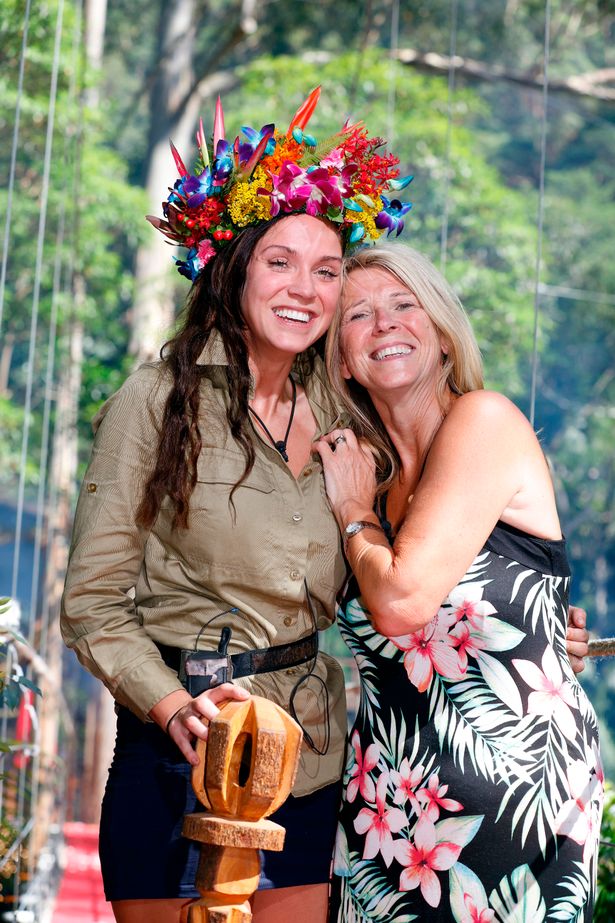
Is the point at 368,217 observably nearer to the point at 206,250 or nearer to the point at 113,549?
the point at 206,250

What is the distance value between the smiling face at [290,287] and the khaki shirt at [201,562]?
3.4 inches

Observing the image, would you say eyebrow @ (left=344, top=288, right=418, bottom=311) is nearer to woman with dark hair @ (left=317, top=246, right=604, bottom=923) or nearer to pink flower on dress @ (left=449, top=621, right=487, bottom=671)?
woman with dark hair @ (left=317, top=246, right=604, bottom=923)

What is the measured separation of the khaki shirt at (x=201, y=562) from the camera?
182 centimetres

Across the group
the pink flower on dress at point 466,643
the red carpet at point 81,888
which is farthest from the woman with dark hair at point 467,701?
the red carpet at point 81,888

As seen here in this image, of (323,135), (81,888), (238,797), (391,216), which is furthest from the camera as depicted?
(323,135)

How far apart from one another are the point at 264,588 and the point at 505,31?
1862 cm

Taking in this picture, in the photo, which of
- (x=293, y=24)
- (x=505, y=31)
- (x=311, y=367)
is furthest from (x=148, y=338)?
(x=311, y=367)

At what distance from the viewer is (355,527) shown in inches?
76.0

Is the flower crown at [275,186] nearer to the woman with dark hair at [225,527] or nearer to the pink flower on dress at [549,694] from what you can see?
the woman with dark hair at [225,527]

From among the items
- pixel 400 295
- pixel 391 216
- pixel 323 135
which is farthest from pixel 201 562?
pixel 323 135

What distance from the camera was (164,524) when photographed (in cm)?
189

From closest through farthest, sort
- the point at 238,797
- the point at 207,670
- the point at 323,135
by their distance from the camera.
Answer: the point at 238,797
the point at 207,670
the point at 323,135

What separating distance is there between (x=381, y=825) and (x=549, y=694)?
1.04 ft

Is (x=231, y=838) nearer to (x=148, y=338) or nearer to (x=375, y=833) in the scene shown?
(x=375, y=833)
